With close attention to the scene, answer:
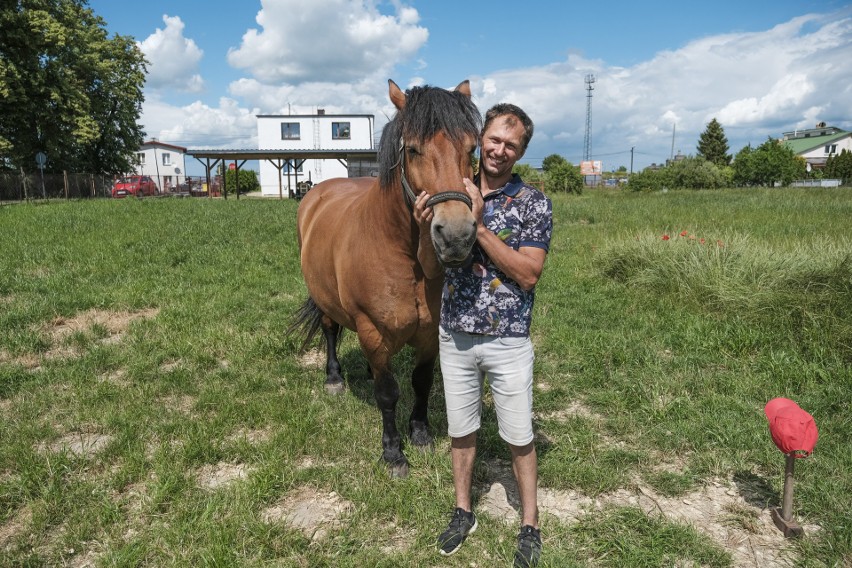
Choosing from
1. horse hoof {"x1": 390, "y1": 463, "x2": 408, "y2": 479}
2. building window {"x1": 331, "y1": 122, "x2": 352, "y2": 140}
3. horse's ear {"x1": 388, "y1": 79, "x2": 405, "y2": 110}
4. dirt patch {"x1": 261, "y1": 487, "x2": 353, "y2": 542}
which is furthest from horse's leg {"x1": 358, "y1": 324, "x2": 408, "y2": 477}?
building window {"x1": 331, "y1": 122, "x2": 352, "y2": 140}

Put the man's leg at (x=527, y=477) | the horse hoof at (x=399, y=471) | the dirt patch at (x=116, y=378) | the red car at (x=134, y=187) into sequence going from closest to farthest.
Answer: the man's leg at (x=527, y=477) → the horse hoof at (x=399, y=471) → the dirt patch at (x=116, y=378) → the red car at (x=134, y=187)

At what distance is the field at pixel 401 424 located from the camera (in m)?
2.50

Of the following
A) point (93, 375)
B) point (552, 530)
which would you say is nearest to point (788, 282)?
point (552, 530)

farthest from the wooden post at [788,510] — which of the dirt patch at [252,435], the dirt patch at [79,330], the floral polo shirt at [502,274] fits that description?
the dirt patch at [79,330]

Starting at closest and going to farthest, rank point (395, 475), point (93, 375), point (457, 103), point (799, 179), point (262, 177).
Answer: point (457, 103) → point (395, 475) → point (93, 375) → point (262, 177) → point (799, 179)

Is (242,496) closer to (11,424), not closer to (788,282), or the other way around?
(11,424)

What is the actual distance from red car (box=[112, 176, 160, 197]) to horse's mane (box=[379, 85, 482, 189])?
35.9 metres

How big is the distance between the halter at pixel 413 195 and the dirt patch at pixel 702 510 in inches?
69.4

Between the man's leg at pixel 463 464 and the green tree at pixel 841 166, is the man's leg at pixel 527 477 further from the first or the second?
the green tree at pixel 841 166

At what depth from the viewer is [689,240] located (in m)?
7.75

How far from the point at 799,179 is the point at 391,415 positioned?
71156 mm

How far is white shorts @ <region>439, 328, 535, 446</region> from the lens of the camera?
225 centimetres

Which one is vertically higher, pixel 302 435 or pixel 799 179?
pixel 799 179

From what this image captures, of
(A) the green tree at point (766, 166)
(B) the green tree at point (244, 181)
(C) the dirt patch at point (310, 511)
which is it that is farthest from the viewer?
(B) the green tree at point (244, 181)
